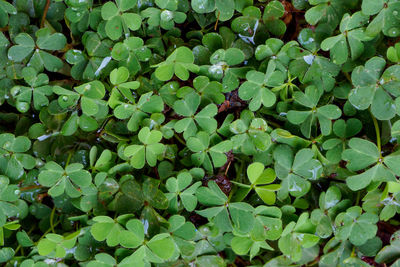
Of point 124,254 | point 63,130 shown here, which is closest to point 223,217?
point 124,254

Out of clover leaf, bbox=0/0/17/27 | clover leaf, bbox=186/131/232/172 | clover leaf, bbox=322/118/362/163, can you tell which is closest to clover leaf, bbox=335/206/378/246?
clover leaf, bbox=322/118/362/163

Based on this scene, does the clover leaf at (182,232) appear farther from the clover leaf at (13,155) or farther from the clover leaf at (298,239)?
the clover leaf at (13,155)

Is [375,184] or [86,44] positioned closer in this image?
[375,184]

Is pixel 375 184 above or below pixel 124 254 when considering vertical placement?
above

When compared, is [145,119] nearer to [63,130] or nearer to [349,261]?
[63,130]

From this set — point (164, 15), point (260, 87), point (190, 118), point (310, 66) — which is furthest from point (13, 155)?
point (310, 66)

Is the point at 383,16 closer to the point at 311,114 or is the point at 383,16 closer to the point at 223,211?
the point at 311,114

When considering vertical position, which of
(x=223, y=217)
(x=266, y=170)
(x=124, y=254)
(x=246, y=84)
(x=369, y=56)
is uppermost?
(x=369, y=56)
